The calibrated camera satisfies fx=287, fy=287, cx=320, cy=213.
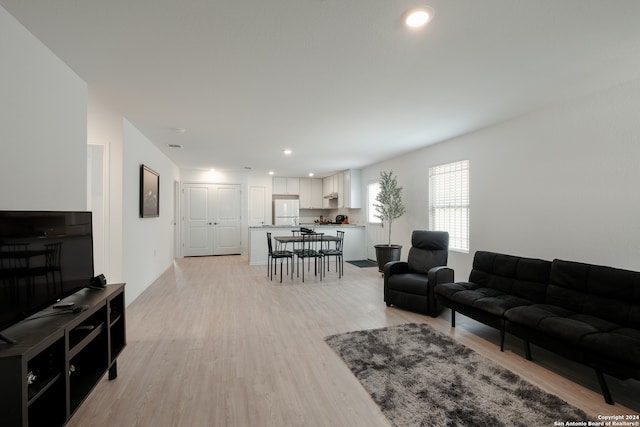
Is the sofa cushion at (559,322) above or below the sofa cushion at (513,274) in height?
below

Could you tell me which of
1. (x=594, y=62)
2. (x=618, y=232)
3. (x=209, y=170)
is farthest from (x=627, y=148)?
(x=209, y=170)

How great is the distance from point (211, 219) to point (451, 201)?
6.57 m

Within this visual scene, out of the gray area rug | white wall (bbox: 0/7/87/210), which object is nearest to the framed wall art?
white wall (bbox: 0/7/87/210)

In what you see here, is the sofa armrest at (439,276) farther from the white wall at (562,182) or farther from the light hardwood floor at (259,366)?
the white wall at (562,182)

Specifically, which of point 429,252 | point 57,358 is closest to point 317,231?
point 429,252

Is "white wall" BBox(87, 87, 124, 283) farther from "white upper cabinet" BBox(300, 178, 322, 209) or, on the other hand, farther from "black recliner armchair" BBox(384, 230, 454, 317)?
"white upper cabinet" BBox(300, 178, 322, 209)

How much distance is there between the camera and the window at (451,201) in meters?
4.62

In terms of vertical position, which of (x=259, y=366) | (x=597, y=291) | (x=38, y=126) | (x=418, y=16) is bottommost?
(x=259, y=366)

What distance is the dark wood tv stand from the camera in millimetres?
1203

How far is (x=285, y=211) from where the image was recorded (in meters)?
Result: 9.26

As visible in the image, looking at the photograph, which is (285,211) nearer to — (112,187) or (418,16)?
(112,187)

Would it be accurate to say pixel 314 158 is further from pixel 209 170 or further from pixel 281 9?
pixel 281 9

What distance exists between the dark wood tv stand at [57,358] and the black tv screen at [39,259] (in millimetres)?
113

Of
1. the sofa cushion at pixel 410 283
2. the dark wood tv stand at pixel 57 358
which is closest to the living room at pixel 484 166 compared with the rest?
the sofa cushion at pixel 410 283
